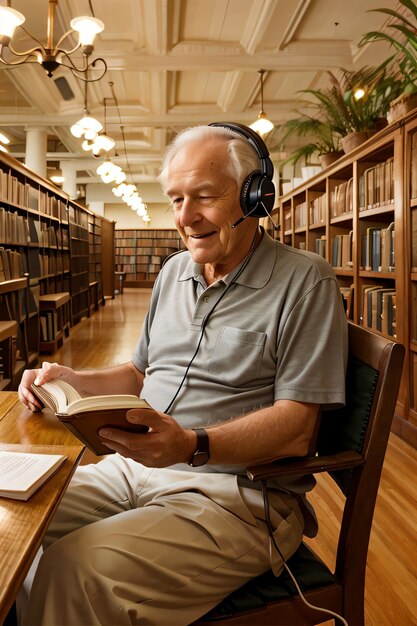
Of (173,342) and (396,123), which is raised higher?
(396,123)

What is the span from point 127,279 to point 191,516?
1794 centimetres

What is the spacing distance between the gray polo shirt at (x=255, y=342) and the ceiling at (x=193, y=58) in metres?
4.38

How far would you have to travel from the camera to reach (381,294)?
3.34 m

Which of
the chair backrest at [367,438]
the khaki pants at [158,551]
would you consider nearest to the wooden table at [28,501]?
the khaki pants at [158,551]

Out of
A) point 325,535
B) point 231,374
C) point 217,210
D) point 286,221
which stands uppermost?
point 286,221

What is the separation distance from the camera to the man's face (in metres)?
1.20

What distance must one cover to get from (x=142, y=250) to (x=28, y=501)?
17773 mm

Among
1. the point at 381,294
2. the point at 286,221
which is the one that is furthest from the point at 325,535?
the point at 286,221

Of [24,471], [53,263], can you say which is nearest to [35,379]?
[24,471]

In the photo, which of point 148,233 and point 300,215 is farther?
point 148,233

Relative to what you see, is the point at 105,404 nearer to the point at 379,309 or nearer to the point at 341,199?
the point at 379,309

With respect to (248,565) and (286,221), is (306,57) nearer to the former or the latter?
(286,221)

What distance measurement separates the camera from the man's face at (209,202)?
120cm

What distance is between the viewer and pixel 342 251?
14.1ft
